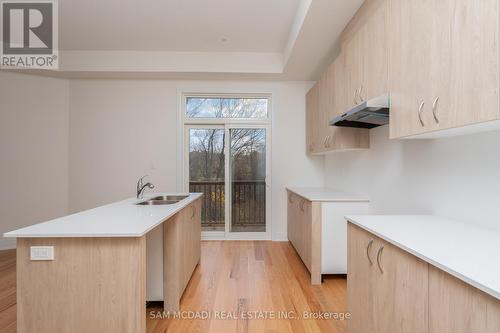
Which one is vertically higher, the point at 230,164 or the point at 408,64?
the point at 408,64

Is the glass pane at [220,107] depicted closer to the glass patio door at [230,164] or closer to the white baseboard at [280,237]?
the glass patio door at [230,164]

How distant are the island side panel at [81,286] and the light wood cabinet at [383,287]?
1323mm

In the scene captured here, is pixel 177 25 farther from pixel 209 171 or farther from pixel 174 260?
pixel 174 260

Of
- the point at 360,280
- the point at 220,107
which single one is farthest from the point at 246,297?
the point at 220,107

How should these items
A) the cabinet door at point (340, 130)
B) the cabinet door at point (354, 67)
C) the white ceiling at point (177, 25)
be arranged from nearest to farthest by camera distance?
1. the cabinet door at point (354, 67)
2. the cabinet door at point (340, 130)
3. the white ceiling at point (177, 25)

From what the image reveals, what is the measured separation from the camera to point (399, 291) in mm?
1150

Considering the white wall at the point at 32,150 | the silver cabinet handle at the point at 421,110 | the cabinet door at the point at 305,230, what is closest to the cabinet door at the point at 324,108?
the cabinet door at the point at 305,230

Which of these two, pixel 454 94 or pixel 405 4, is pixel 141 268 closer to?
pixel 454 94

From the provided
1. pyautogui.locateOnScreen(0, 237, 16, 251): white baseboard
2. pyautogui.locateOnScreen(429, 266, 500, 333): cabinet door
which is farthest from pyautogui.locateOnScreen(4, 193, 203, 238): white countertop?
pyautogui.locateOnScreen(0, 237, 16, 251): white baseboard

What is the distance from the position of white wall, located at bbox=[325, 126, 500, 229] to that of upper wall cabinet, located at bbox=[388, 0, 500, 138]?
37 cm

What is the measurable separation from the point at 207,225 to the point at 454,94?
3.80 m

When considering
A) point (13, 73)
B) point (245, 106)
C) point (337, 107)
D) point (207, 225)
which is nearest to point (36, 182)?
point (13, 73)

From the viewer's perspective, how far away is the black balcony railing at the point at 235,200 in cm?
423

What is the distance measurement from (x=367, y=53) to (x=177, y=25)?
2278 mm
